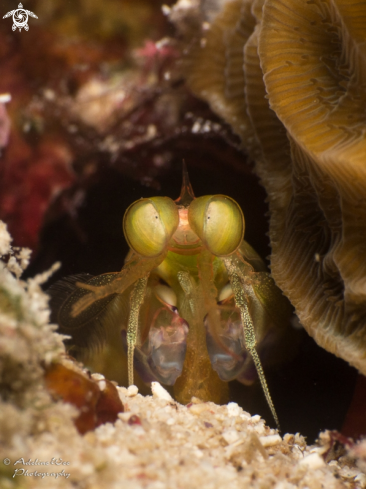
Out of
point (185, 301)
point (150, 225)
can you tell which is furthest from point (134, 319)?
point (150, 225)

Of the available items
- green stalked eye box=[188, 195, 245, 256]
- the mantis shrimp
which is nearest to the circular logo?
the mantis shrimp

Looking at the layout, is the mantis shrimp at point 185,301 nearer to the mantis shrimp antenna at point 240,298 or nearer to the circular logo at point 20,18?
the mantis shrimp antenna at point 240,298

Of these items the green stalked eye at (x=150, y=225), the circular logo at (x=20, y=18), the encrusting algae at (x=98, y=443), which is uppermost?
the circular logo at (x=20, y=18)

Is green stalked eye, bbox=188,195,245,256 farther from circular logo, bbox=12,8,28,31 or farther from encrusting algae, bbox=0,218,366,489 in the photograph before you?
circular logo, bbox=12,8,28,31

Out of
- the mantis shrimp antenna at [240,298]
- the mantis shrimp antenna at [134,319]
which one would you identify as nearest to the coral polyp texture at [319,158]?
the mantis shrimp antenna at [240,298]

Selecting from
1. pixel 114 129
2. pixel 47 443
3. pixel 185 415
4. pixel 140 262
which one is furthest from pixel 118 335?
pixel 114 129

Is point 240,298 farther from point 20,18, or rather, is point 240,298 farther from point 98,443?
point 20,18

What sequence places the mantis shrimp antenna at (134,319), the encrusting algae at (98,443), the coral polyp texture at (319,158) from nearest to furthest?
the encrusting algae at (98,443), the coral polyp texture at (319,158), the mantis shrimp antenna at (134,319)
